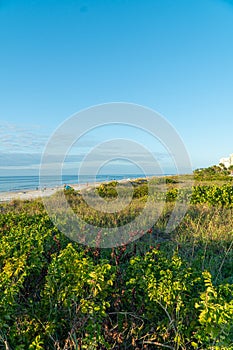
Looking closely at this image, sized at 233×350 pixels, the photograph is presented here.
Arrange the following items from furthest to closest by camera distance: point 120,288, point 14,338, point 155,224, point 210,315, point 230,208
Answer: point 230,208, point 155,224, point 120,288, point 14,338, point 210,315

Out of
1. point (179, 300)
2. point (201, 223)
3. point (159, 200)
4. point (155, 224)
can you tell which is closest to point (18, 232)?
point (179, 300)

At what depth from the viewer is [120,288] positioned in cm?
279

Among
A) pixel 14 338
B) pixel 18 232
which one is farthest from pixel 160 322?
pixel 18 232

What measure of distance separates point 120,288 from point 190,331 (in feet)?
2.58

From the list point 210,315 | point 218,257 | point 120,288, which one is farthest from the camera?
point 218,257

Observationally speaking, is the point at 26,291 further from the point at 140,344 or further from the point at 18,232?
the point at 140,344

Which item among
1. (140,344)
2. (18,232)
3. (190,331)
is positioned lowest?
(140,344)

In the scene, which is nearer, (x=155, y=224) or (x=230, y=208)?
(x=155, y=224)

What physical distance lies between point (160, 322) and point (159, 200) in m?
7.38

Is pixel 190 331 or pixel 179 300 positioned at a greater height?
pixel 179 300

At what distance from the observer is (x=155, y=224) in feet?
21.3

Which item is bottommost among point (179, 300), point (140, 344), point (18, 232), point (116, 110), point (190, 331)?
point (140, 344)

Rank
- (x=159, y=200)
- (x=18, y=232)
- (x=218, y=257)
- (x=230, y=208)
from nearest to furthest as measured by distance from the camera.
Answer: (x=18, y=232), (x=218, y=257), (x=230, y=208), (x=159, y=200)

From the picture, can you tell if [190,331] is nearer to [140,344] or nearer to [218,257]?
[140,344]
